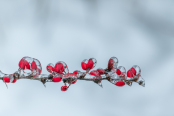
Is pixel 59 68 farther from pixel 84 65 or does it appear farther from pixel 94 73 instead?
pixel 94 73

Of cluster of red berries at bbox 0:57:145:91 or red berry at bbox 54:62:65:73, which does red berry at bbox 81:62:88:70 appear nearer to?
cluster of red berries at bbox 0:57:145:91

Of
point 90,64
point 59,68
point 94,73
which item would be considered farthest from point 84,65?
point 59,68

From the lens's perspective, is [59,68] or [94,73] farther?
[94,73]


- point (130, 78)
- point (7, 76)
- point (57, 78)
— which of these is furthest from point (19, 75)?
point (130, 78)

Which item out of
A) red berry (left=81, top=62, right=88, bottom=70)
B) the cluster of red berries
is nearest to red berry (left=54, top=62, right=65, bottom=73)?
the cluster of red berries

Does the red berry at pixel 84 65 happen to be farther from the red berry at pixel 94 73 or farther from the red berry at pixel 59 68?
the red berry at pixel 59 68

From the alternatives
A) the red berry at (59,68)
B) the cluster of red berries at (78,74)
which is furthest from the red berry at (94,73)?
the red berry at (59,68)

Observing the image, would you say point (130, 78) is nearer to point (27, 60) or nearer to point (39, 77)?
point (39, 77)

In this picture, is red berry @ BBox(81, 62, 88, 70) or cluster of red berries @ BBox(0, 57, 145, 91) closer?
cluster of red berries @ BBox(0, 57, 145, 91)
